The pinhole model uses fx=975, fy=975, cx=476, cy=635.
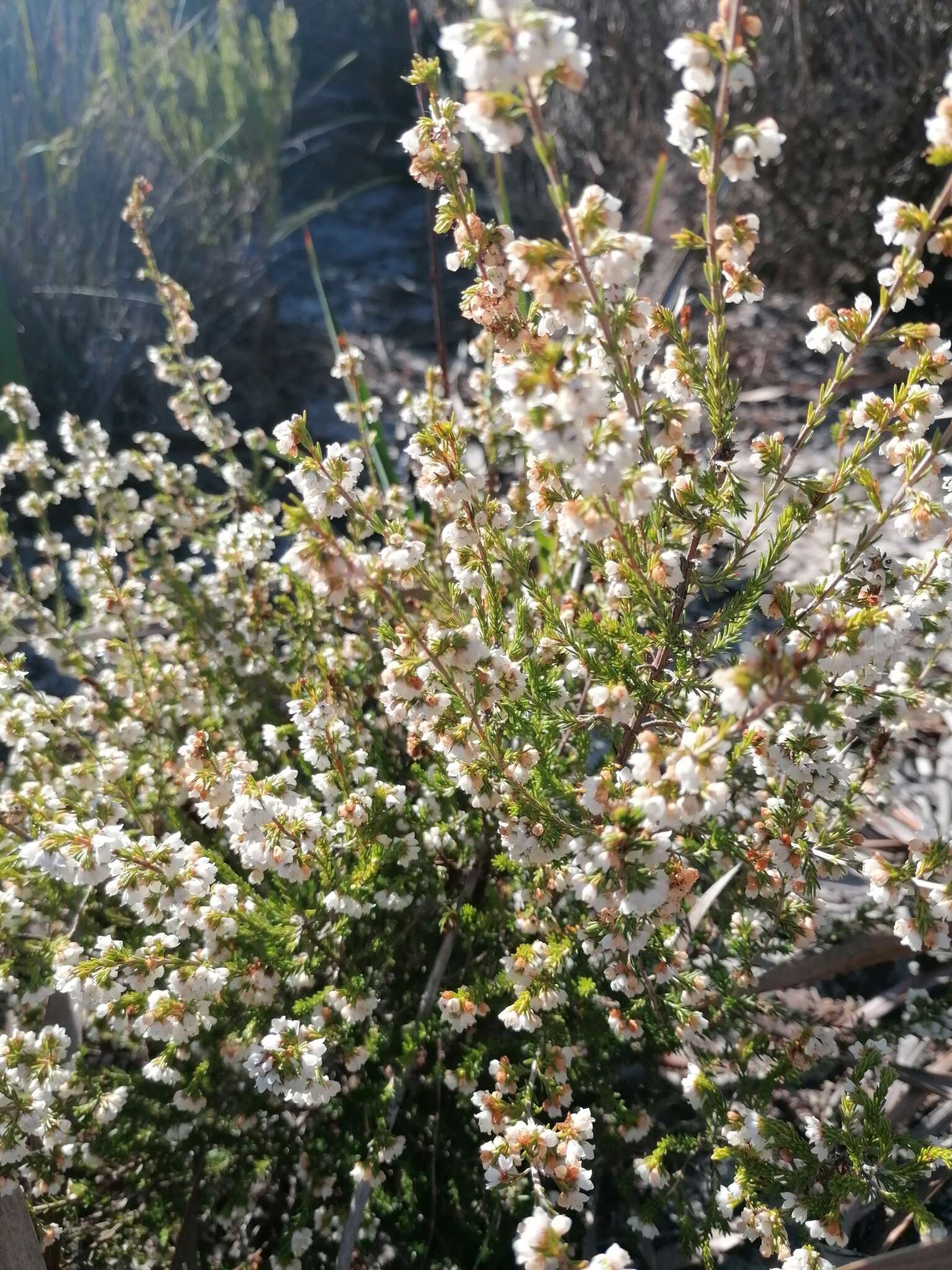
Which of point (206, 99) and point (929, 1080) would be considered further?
point (206, 99)

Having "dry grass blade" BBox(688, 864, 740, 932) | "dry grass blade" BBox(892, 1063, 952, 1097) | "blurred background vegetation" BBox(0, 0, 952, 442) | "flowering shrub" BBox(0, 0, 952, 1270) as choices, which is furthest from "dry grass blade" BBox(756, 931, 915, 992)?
"blurred background vegetation" BBox(0, 0, 952, 442)

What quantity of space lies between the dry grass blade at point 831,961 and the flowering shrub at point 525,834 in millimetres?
17

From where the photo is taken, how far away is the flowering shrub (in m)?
1.16

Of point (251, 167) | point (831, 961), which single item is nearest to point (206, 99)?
point (251, 167)

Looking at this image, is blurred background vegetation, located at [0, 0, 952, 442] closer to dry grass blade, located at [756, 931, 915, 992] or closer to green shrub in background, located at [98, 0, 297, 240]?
green shrub in background, located at [98, 0, 297, 240]

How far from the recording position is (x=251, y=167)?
4.96m

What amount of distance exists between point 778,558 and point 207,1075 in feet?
4.54

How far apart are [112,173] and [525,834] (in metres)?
4.26

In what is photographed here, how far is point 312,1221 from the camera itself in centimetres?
184

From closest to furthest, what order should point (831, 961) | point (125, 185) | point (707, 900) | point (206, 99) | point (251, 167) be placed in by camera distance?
point (707, 900), point (831, 961), point (125, 185), point (206, 99), point (251, 167)

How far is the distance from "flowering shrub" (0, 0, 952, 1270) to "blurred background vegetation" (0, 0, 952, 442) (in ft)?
7.34

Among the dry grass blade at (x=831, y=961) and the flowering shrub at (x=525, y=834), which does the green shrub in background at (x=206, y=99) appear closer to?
the flowering shrub at (x=525, y=834)

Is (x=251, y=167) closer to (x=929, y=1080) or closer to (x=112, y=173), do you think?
(x=112, y=173)

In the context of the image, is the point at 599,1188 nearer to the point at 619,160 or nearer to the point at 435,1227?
the point at 435,1227
